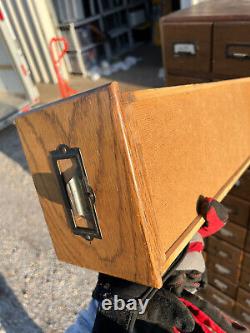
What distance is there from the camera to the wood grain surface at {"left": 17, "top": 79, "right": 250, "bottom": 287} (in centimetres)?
40

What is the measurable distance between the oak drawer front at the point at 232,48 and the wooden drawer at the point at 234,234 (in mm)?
731

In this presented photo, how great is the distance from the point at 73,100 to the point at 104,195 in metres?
0.14

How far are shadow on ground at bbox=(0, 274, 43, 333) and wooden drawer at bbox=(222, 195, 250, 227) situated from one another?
0.98 meters

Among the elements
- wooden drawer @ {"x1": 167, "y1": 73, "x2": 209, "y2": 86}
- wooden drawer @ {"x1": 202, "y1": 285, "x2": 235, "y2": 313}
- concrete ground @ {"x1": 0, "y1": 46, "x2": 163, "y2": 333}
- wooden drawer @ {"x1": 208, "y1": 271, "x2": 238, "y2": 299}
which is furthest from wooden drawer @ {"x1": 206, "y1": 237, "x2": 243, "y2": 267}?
wooden drawer @ {"x1": 167, "y1": 73, "x2": 209, "y2": 86}

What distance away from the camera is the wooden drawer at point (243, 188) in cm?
124

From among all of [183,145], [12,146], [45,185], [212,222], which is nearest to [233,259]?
[212,222]

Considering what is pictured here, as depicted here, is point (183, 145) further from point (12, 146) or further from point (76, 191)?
point (12, 146)

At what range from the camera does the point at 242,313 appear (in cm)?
170

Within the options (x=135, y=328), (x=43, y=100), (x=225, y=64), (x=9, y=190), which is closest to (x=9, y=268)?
(x=9, y=190)

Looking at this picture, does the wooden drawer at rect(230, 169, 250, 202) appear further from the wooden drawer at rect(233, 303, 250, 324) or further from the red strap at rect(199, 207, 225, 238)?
the wooden drawer at rect(233, 303, 250, 324)

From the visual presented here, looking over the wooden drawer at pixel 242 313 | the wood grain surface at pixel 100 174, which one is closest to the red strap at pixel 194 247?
the wood grain surface at pixel 100 174

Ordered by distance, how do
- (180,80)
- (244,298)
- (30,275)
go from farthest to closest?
(244,298), (30,275), (180,80)

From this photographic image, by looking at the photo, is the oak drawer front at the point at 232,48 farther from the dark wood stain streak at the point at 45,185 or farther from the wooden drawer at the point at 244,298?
the wooden drawer at the point at 244,298

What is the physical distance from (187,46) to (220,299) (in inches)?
56.8
